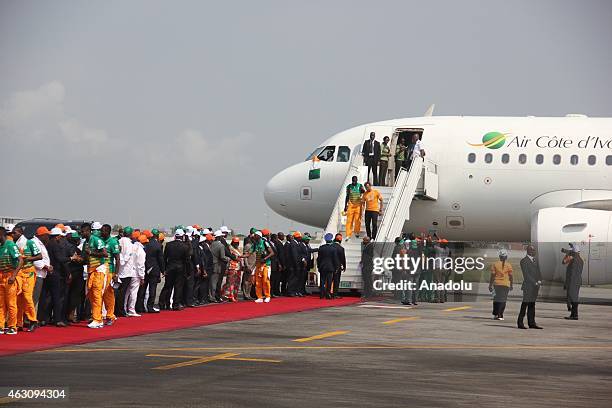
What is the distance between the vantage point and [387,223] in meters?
30.8

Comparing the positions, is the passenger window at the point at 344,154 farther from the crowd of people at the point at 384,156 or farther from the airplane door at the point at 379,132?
the crowd of people at the point at 384,156

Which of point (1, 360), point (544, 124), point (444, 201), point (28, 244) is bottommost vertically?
point (1, 360)

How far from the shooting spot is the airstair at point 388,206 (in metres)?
30.3

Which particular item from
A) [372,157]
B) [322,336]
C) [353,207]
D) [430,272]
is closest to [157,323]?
[322,336]

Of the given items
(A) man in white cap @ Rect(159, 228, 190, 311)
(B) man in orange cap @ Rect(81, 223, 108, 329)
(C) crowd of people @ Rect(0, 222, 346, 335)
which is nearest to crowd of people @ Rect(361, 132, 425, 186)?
(C) crowd of people @ Rect(0, 222, 346, 335)

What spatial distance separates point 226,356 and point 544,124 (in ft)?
66.1

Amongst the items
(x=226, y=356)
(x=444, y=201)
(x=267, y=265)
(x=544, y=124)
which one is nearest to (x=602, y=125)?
(x=544, y=124)

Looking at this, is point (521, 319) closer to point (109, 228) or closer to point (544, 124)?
point (109, 228)

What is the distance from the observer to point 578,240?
29.1m

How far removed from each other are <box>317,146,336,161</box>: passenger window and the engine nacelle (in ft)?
25.3

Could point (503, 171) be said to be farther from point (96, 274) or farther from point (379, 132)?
point (96, 274)

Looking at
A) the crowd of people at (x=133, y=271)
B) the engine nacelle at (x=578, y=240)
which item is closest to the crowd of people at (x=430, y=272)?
the engine nacelle at (x=578, y=240)

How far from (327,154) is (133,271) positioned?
42.9 ft

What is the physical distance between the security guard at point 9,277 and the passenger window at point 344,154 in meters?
16.9
